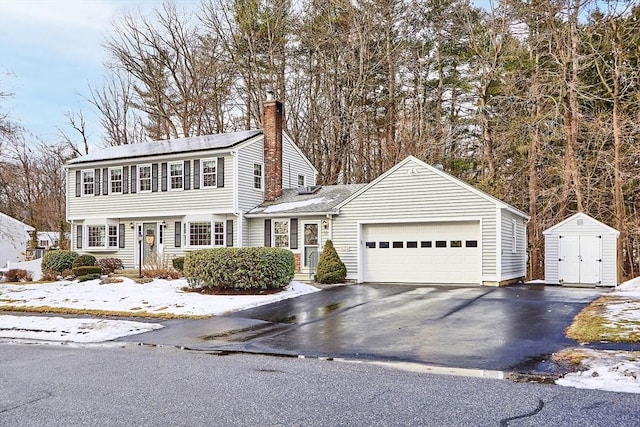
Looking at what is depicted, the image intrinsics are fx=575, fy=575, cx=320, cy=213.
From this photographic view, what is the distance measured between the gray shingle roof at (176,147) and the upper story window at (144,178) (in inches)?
24.9

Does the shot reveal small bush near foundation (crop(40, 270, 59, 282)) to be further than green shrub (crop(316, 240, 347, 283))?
Yes

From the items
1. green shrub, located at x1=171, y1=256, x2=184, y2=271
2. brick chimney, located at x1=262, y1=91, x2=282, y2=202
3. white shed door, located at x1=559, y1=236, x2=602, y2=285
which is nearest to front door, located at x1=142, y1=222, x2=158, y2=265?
green shrub, located at x1=171, y1=256, x2=184, y2=271

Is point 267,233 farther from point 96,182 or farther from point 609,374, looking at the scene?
point 609,374

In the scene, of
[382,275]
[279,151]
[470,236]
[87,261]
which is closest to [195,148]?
[279,151]

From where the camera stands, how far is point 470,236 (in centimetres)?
1994

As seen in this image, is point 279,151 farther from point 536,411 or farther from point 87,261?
point 536,411

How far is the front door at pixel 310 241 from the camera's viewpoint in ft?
72.9

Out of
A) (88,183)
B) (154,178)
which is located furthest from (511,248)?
(88,183)

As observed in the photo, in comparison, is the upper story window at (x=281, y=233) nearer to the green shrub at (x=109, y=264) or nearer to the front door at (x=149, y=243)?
the front door at (x=149, y=243)

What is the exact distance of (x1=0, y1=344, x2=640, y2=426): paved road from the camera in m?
5.41

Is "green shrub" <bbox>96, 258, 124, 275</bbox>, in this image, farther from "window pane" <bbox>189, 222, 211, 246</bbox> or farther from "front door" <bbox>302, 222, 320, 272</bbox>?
"front door" <bbox>302, 222, 320, 272</bbox>

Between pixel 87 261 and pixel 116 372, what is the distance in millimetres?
17164

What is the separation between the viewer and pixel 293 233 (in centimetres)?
2275

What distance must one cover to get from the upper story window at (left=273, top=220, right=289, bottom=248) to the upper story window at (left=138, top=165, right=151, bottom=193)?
628cm
